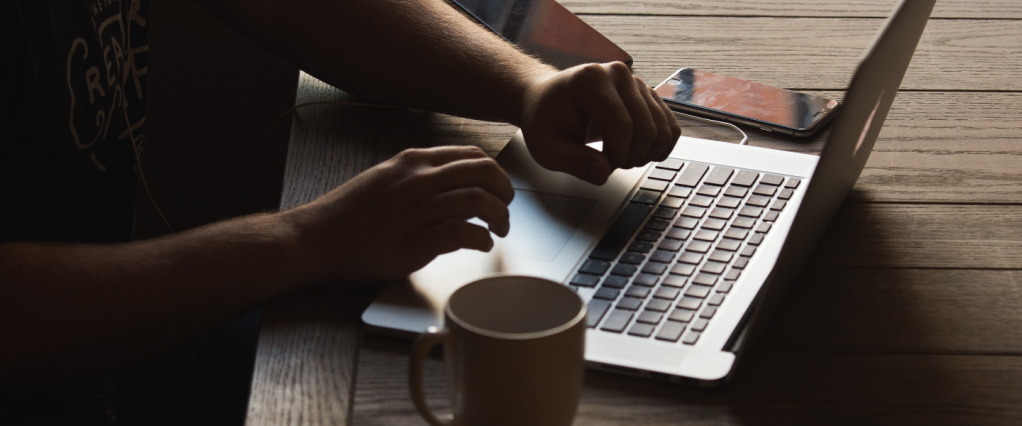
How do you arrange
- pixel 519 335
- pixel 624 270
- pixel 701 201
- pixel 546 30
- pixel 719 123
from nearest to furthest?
pixel 519 335 → pixel 624 270 → pixel 701 201 → pixel 719 123 → pixel 546 30

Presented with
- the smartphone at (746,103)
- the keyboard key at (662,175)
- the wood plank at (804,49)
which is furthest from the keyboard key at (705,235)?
the wood plank at (804,49)

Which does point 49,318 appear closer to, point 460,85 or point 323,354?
point 323,354

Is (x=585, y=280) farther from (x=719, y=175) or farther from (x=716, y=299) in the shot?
(x=719, y=175)

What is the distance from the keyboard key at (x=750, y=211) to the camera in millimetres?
696

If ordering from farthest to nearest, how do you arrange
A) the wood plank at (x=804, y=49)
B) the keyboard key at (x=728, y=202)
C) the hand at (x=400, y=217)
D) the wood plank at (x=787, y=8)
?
1. the wood plank at (x=787, y=8)
2. the wood plank at (x=804, y=49)
3. the keyboard key at (x=728, y=202)
4. the hand at (x=400, y=217)

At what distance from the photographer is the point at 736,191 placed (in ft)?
2.41

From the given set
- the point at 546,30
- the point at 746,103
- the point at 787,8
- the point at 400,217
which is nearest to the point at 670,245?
the point at 400,217

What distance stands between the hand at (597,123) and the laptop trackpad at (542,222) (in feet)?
0.12

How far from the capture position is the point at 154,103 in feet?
5.10

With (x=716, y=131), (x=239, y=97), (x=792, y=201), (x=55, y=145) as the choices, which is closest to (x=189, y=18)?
(x=239, y=97)

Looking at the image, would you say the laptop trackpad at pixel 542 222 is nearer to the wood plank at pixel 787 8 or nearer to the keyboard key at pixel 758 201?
the keyboard key at pixel 758 201

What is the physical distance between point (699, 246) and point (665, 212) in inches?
2.5

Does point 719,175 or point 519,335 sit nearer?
point 519,335

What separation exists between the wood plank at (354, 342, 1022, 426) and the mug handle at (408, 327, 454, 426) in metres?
0.06
